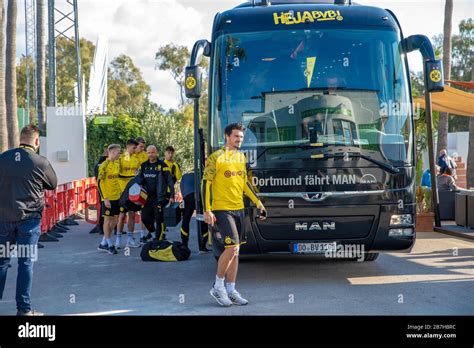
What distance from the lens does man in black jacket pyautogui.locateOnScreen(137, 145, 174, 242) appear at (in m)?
12.6

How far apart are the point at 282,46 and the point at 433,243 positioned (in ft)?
19.3

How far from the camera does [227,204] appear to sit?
8.05m

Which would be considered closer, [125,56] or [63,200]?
[63,200]

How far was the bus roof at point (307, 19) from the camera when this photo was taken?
30.5 ft

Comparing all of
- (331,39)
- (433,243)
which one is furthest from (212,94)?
(433,243)

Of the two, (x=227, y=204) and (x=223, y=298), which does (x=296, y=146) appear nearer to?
(x=227, y=204)

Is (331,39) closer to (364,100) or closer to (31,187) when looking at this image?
(364,100)

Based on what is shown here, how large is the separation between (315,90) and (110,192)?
5008 millimetres

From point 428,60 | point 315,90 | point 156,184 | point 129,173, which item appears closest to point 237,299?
point 315,90

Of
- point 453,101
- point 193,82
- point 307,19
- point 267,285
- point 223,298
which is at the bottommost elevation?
point 267,285

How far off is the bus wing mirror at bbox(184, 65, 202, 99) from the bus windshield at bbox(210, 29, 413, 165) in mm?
215

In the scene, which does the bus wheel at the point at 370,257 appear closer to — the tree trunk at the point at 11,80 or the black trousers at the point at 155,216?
the black trousers at the point at 155,216
